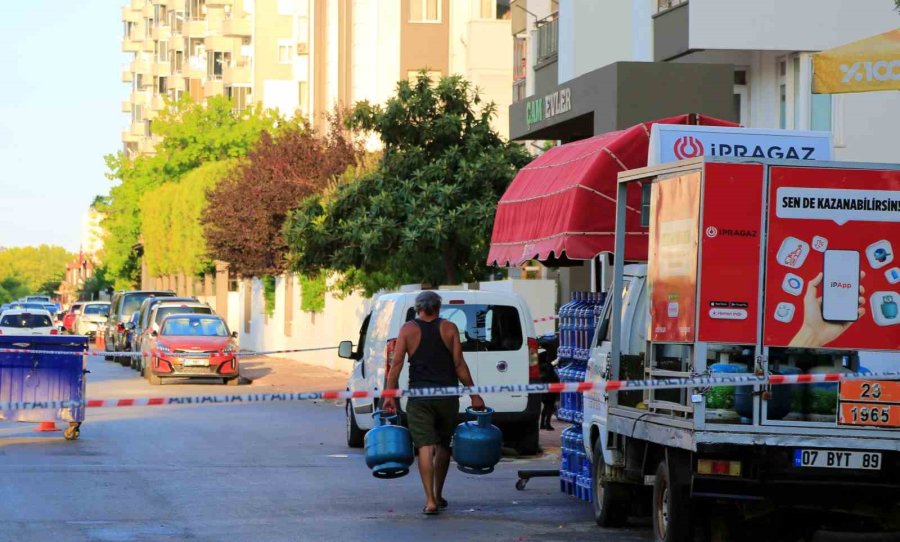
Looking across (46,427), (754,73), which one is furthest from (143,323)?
(46,427)

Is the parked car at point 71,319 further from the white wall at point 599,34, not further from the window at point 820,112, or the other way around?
the window at point 820,112

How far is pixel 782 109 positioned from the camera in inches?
1038

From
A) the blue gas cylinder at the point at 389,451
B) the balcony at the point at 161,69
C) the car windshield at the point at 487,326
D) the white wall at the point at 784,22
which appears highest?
the balcony at the point at 161,69

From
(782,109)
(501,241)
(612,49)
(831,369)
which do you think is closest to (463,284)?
(612,49)

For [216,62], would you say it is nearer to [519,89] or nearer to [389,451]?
[519,89]

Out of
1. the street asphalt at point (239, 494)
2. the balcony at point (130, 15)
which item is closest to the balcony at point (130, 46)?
the balcony at point (130, 15)

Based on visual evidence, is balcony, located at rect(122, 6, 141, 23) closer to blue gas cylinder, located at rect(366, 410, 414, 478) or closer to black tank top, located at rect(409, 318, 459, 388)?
black tank top, located at rect(409, 318, 459, 388)

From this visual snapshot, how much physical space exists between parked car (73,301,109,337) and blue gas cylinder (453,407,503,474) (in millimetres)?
47594

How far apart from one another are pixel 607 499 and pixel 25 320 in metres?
32.5

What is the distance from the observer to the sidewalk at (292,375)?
117ft

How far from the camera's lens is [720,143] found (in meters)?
13.9

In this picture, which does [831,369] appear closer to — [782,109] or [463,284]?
[782,109]

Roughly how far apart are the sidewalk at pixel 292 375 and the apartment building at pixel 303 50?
10444mm

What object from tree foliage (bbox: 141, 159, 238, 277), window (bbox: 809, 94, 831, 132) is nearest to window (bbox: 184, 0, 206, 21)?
tree foliage (bbox: 141, 159, 238, 277)
